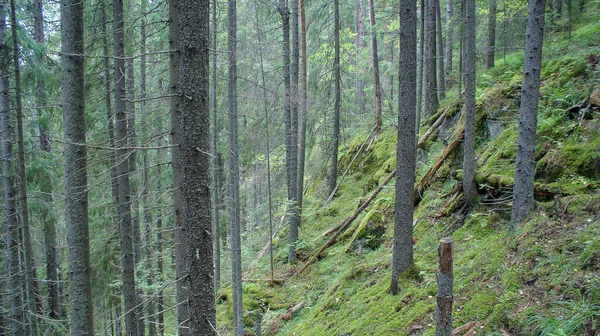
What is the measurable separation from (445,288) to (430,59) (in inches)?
452

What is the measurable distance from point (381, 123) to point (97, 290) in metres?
12.4

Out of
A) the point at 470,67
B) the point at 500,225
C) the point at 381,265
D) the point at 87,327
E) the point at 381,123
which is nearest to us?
the point at 87,327

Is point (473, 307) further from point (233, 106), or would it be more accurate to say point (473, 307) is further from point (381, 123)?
point (381, 123)

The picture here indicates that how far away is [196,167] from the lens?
12.9ft

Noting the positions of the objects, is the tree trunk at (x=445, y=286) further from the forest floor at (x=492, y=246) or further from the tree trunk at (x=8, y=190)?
the tree trunk at (x=8, y=190)

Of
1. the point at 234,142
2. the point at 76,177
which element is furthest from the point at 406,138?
the point at 76,177

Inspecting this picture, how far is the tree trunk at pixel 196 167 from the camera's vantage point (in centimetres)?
385

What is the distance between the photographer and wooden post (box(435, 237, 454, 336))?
140 inches

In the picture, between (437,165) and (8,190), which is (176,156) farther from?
(8,190)

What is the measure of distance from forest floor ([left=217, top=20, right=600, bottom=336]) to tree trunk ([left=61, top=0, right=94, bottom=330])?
440cm

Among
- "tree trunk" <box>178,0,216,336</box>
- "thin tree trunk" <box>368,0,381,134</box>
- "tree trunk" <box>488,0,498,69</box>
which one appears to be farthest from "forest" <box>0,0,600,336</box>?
"thin tree trunk" <box>368,0,381,134</box>

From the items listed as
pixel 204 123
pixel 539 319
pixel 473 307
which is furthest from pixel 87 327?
pixel 539 319

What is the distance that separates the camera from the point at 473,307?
521cm

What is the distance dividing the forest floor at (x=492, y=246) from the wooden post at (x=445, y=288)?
1.38m
